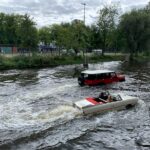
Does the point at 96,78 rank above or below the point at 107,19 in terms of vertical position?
below

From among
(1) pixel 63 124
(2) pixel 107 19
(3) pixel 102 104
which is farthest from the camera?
(2) pixel 107 19

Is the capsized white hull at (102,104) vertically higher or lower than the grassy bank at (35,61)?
lower

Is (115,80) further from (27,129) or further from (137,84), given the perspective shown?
(27,129)

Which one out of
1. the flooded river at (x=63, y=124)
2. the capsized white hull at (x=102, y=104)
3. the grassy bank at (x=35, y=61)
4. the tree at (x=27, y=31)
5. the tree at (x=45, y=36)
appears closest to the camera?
Result: the flooded river at (x=63, y=124)

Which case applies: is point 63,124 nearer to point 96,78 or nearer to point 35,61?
point 96,78

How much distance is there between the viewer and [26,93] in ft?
125

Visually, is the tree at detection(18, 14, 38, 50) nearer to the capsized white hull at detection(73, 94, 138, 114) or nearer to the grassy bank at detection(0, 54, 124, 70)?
the grassy bank at detection(0, 54, 124, 70)

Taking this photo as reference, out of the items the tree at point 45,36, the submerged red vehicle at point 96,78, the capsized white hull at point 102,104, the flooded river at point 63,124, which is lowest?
the flooded river at point 63,124

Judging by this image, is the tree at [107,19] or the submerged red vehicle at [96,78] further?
the tree at [107,19]

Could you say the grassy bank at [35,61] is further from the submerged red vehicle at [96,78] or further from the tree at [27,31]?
the submerged red vehicle at [96,78]

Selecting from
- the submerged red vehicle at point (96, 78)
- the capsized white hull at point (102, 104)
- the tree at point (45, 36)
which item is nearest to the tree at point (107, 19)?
the tree at point (45, 36)

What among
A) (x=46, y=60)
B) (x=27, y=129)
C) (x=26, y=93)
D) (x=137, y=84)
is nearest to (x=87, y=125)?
(x=27, y=129)

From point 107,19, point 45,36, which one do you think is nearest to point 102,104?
point 107,19

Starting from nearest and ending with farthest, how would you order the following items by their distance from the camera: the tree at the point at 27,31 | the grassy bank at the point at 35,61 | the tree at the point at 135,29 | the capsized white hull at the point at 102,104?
the capsized white hull at the point at 102,104
the grassy bank at the point at 35,61
the tree at the point at 27,31
the tree at the point at 135,29
